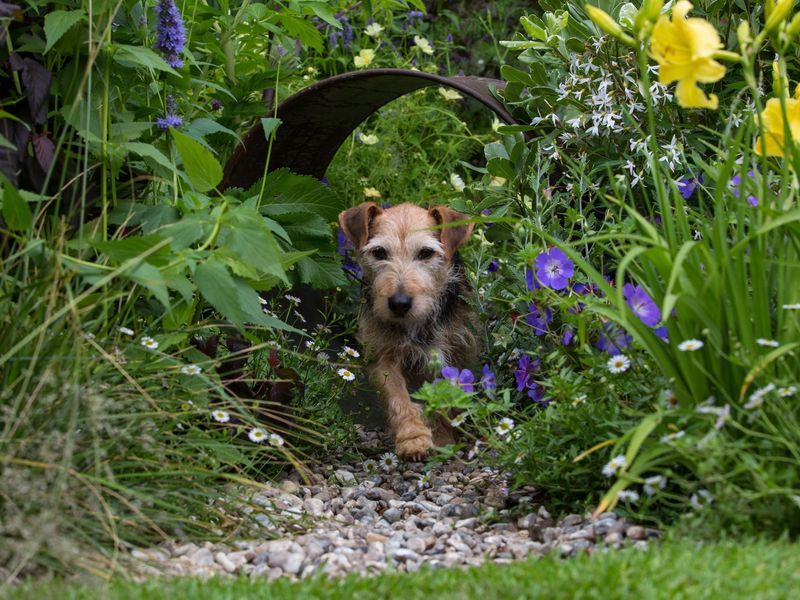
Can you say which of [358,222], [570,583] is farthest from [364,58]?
[570,583]

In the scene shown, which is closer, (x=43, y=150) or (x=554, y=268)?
(x=43, y=150)

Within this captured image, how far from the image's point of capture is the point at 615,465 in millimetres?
2854

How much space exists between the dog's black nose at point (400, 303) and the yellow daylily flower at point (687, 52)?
203 cm

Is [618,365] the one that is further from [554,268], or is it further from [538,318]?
[538,318]

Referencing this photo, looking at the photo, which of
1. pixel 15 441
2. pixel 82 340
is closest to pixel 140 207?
pixel 82 340

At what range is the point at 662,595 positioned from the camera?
7.00 feet

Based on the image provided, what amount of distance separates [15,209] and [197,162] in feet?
2.21

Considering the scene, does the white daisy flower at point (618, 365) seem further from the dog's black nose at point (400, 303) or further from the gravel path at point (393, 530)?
the dog's black nose at point (400, 303)

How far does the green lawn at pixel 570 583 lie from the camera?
7.15ft

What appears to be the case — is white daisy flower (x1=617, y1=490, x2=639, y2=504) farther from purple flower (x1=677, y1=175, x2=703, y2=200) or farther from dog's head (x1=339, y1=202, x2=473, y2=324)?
dog's head (x1=339, y1=202, x2=473, y2=324)

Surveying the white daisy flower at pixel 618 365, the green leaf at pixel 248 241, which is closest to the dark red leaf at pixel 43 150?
the green leaf at pixel 248 241

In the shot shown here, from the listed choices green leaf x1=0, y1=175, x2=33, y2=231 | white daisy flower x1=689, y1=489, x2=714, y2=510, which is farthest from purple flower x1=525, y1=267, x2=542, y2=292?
green leaf x1=0, y1=175, x2=33, y2=231

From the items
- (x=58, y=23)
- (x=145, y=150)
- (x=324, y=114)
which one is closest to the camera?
(x=58, y=23)

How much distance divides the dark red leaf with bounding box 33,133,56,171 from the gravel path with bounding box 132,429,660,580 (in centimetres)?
124
